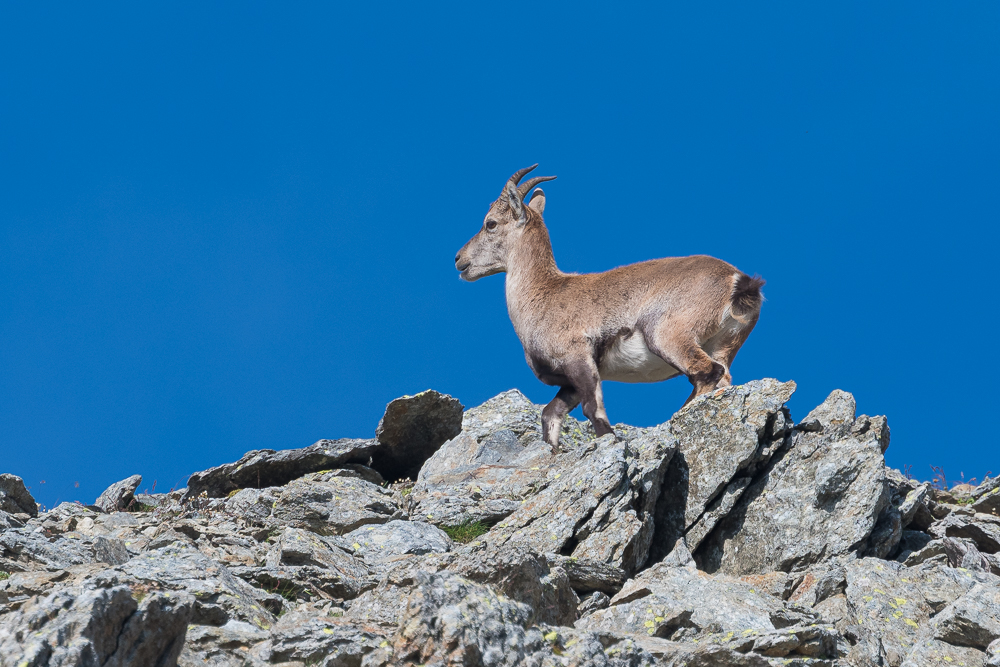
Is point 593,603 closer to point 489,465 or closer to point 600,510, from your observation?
point 600,510

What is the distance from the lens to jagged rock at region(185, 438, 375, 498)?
12312 millimetres

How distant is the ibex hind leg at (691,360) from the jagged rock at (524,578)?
5188 millimetres

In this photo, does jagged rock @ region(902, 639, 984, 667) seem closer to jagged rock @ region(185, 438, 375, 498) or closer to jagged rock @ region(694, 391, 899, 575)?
jagged rock @ region(694, 391, 899, 575)

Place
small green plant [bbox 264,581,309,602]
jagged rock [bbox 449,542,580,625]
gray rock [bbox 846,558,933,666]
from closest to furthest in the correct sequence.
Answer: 1. jagged rock [bbox 449,542,580,625]
2. gray rock [bbox 846,558,933,666]
3. small green plant [bbox 264,581,309,602]

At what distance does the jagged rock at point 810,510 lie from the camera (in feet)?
29.0

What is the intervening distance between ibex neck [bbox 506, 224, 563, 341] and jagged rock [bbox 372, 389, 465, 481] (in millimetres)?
1540

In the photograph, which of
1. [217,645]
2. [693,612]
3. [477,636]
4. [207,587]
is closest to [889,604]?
[693,612]

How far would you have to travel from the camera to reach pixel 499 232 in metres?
14.8

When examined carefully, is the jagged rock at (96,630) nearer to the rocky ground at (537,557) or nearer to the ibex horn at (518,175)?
the rocky ground at (537,557)

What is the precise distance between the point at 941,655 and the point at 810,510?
3.12 metres

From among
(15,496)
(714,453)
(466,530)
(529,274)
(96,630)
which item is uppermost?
(529,274)

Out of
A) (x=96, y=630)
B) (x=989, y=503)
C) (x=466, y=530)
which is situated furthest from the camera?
(x=989, y=503)

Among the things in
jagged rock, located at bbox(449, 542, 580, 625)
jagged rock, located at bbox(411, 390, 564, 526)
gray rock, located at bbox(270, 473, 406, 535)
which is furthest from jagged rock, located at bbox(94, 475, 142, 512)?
jagged rock, located at bbox(449, 542, 580, 625)

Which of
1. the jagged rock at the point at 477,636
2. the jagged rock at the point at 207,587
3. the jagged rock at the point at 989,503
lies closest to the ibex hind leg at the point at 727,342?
the jagged rock at the point at 989,503
